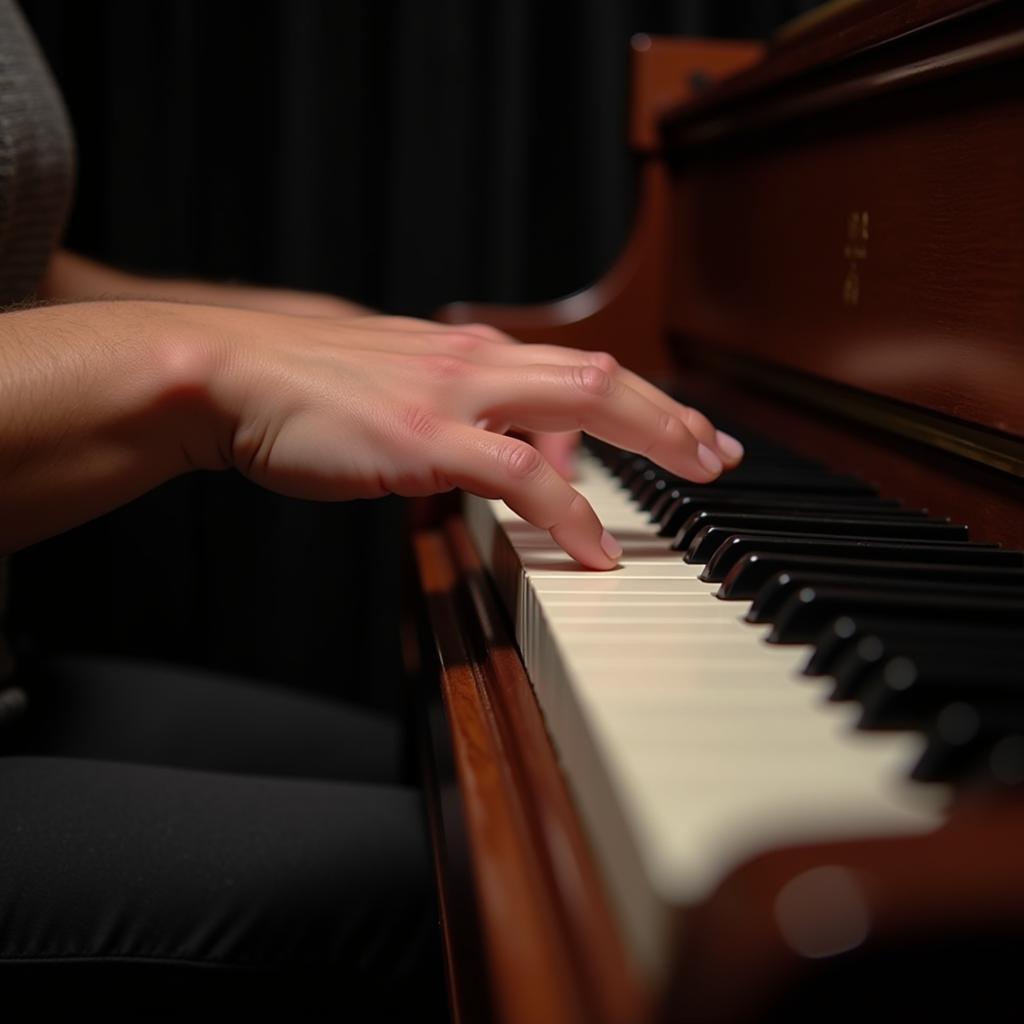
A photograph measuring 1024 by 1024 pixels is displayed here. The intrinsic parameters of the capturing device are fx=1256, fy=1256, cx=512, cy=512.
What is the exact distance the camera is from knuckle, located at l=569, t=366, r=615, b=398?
2.44 ft

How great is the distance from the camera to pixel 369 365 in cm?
73

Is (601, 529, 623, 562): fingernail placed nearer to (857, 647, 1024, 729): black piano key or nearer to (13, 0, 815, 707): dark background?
(857, 647, 1024, 729): black piano key

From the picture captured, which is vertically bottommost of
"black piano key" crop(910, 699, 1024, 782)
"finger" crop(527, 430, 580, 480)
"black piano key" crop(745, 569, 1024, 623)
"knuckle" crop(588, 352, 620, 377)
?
"finger" crop(527, 430, 580, 480)

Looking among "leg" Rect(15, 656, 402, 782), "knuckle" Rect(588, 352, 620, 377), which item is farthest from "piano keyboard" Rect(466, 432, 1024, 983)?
"leg" Rect(15, 656, 402, 782)

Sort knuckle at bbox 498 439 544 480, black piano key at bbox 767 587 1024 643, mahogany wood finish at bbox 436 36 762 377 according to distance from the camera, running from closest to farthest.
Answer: black piano key at bbox 767 587 1024 643, knuckle at bbox 498 439 544 480, mahogany wood finish at bbox 436 36 762 377

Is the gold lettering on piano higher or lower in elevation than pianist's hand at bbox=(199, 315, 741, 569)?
higher

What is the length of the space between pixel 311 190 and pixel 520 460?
153 centimetres

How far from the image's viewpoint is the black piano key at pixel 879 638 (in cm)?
48

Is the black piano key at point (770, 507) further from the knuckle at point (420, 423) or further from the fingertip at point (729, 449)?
the knuckle at point (420, 423)

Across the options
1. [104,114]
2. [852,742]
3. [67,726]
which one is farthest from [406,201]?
[852,742]

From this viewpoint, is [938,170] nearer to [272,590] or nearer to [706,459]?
[706,459]

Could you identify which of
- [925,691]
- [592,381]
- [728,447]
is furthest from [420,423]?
[925,691]

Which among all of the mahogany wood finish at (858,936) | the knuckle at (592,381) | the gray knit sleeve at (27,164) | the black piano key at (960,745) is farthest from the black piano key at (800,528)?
the gray knit sleeve at (27,164)

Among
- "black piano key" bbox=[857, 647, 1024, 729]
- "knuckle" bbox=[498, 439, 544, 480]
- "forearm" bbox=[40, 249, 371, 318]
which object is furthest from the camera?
"forearm" bbox=[40, 249, 371, 318]
